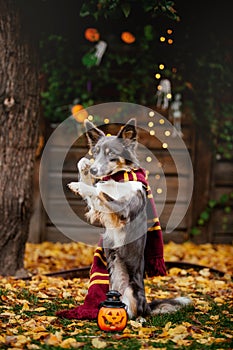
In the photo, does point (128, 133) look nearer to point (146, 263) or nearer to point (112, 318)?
point (146, 263)

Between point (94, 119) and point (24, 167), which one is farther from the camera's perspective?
point (94, 119)

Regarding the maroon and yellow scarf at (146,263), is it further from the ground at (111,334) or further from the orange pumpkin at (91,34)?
the orange pumpkin at (91,34)

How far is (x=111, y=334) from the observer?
346 centimetres

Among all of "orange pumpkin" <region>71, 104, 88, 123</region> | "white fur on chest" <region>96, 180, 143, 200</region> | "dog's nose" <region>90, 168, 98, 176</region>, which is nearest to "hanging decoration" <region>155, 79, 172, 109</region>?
"orange pumpkin" <region>71, 104, 88, 123</region>

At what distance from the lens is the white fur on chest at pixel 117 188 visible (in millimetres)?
3596

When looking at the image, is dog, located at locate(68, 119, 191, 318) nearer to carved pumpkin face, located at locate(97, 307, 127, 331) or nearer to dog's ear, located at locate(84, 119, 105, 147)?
dog's ear, located at locate(84, 119, 105, 147)

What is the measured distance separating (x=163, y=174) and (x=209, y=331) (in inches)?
145

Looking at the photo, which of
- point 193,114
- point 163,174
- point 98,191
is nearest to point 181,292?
point 98,191

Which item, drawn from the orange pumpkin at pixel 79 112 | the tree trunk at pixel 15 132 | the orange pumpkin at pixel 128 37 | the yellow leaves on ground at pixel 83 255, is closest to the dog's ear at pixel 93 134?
the tree trunk at pixel 15 132

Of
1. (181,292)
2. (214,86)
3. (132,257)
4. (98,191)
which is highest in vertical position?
(214,86)

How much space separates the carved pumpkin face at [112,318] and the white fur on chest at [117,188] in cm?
69

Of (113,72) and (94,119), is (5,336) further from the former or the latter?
(113,72)

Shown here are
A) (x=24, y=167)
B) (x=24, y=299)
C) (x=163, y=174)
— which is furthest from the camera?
(x=163, y=174)

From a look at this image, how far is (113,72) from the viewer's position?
23.9 feet
